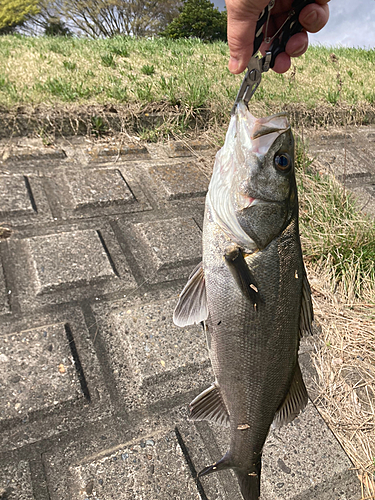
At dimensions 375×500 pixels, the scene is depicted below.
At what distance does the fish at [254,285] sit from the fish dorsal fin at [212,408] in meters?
0.04

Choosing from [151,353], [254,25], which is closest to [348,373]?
[151,353]

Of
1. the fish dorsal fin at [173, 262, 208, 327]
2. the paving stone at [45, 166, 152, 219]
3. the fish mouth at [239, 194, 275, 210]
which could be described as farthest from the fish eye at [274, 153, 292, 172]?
the paving stone at [45, 166, 152, 219]

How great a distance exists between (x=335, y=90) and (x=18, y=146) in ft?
14.4

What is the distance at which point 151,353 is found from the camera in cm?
235

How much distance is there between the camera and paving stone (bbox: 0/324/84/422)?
2027 millimetres

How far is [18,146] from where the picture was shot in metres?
3.70

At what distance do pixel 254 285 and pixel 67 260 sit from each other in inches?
70.2

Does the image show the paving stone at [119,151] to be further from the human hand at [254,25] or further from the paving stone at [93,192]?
the human hand at [254,25]

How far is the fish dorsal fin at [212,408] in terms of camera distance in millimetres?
1567

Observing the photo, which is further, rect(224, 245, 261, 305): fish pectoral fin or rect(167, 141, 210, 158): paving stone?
rect(167, 141, 210, 158): paving stone

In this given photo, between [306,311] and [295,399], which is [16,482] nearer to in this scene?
[295,399]

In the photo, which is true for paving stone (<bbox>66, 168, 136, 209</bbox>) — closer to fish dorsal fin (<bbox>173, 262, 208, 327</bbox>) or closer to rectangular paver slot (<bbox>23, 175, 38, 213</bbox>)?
rectangular paver slot (<bbox>23, 175, 38, 213</bbox>)

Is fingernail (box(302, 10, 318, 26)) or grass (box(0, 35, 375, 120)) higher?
fingernail (box(302, 10, 318, 26))

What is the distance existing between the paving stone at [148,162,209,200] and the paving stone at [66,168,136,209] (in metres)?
0.35
